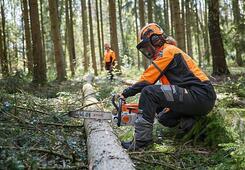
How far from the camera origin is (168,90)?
16.9 feet

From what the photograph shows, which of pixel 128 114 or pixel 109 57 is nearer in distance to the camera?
pixel 128 114

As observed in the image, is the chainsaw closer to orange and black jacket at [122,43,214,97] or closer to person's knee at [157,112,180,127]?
orange and black jacket at [122,43,214,97]

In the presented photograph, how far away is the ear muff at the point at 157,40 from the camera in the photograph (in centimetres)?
545

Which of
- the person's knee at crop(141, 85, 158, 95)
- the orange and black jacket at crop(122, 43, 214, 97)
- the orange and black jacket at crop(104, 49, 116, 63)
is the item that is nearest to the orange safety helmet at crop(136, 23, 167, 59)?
the orange and black jacket at crop(122, 43, 214, 97)

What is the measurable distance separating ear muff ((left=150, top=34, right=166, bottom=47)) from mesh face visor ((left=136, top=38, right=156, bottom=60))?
0.06 metres

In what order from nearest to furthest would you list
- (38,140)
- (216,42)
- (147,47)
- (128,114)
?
1. (38,140)
2. (128,114)
3. (147,47)
4. (216,42)

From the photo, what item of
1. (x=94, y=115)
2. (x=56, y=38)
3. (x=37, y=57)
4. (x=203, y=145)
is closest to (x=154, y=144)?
(x=203, y=145)

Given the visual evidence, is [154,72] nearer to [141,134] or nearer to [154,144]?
[141,134]

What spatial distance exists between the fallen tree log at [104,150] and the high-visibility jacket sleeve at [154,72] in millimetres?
635

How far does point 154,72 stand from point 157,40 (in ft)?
1.71

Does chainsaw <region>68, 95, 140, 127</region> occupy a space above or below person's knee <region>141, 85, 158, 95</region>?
below

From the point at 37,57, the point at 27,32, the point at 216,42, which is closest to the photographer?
the point at 216,42

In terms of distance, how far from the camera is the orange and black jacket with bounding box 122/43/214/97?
17.1ft

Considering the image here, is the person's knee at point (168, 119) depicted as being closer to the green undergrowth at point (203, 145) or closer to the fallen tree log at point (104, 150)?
the green undergrowth at point (203, 145)
